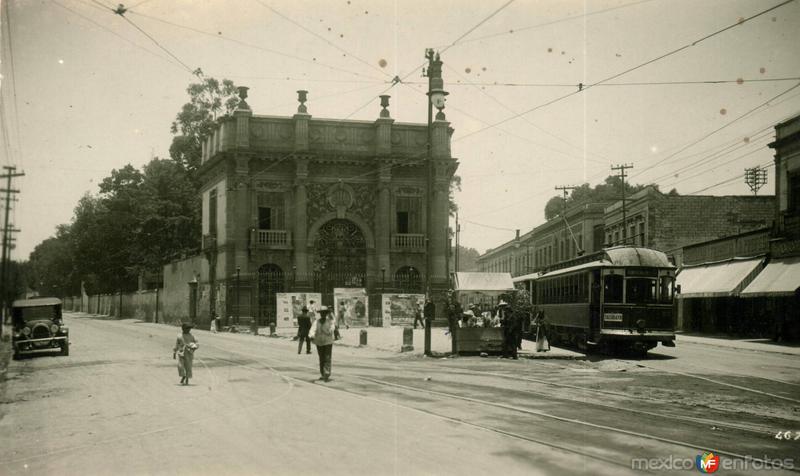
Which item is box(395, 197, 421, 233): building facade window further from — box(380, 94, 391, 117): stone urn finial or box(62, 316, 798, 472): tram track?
box(62, 316, 798, 472): tram track

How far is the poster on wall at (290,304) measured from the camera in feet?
128

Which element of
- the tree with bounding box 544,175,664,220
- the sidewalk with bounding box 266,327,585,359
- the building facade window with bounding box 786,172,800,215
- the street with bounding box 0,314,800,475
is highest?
the tree with bounding box 544,175,664,220

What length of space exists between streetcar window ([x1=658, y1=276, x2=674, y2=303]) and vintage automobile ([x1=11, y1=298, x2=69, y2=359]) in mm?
18652

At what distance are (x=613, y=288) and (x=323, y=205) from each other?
2571cm

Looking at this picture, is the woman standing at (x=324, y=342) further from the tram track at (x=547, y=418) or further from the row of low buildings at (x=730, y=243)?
the row of low buildings at (x=730, y=243)

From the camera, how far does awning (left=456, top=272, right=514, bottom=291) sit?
31.9 m

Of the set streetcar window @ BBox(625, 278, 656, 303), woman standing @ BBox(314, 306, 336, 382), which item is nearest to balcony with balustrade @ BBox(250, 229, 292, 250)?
streetcar window @ BBox(625, 278, 656, 303)

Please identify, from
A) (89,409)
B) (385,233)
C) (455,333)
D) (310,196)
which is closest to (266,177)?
(310,196)

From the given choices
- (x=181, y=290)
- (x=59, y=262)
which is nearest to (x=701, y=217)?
(x=181, y=290)

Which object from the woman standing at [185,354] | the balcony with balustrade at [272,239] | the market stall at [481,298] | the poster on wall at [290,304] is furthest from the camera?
the balcony with balustrade at [272,239]

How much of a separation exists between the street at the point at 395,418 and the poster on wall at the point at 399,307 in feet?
67.5

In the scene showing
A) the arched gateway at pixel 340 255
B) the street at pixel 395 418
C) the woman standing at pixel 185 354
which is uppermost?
the arched gateway at pixel 340 255

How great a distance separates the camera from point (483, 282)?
106 ft

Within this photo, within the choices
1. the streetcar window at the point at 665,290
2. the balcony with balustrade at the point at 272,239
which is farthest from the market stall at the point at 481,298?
the balcony with balustrade at the point at 272,239
